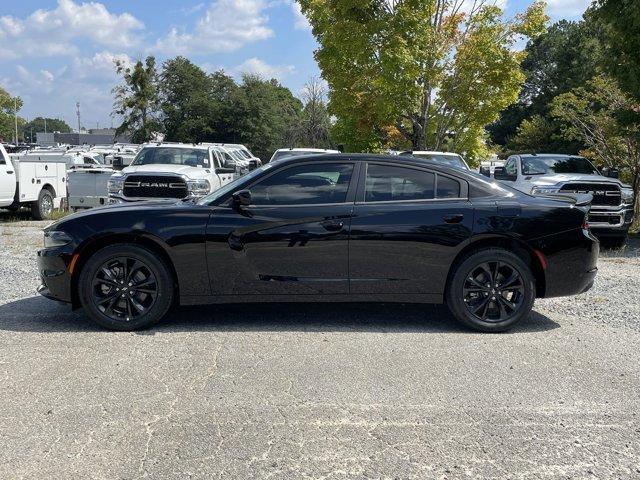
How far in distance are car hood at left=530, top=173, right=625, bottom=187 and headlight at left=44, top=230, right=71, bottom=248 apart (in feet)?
30.3

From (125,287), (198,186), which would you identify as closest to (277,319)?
(125,287)

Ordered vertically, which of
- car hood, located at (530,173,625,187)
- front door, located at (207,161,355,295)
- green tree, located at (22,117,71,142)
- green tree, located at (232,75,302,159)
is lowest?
front door, located at (207,161,355,295)

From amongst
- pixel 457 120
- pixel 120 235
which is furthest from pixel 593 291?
pixel 457 120

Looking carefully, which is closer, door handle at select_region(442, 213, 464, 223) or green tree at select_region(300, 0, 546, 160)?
door handle at select_region(442, 213, 464, 223)

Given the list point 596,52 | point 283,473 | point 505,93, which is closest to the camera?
point 283,473

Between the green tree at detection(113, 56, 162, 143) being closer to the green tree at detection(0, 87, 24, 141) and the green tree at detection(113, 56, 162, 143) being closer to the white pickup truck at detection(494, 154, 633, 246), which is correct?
the green tree at detection(0, 87, 24, 141)

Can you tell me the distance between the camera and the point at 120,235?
18.8 feet

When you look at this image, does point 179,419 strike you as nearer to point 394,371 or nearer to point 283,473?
point 283,473

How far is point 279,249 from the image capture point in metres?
5.68

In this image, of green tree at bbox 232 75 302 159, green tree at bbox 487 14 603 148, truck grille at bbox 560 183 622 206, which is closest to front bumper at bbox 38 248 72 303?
truck grille at bbox 560 183 622 206

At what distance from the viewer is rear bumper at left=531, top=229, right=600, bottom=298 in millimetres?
5863

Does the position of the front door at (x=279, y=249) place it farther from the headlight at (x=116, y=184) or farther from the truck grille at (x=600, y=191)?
the truck grille at (x=600, y=191)

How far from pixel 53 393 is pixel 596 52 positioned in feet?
177

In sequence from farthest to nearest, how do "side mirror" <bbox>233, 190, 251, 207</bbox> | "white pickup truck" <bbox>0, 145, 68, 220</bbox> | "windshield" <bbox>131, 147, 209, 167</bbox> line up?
"white pickup truck" <bbox>0, 145, 68, 220</bbox>, "windshield" <bbox>131, 147, 209, 167</bbox>, "side mirror" <bbox>233, 190, 251, 207</bbox>
